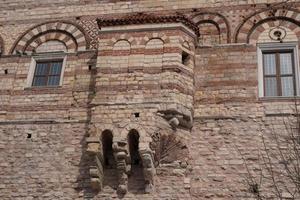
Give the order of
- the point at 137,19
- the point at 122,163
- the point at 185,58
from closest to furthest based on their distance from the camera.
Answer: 1. the point at 122,163
2. the point at 185,58
3. the point at 137,19

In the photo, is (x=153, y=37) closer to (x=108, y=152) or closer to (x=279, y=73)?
(x=108, y=152)

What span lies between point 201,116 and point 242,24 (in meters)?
2.89

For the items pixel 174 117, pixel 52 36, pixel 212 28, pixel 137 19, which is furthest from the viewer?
pixel 52 36

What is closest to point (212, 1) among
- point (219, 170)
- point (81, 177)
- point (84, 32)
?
point (84, 32)

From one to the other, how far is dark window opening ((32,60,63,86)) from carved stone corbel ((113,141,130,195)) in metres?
3.27

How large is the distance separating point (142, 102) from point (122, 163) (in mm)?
1474

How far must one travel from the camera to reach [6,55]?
15133 mm

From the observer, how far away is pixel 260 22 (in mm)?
14414

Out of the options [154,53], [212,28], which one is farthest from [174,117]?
[212,28]

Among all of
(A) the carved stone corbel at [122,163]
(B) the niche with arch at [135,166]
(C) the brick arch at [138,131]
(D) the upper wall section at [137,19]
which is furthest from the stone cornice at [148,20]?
(A) the carved stone corbel at [122,163]

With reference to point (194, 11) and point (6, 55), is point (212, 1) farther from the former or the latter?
point (6, 55)

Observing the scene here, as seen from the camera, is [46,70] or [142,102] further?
[46,70]

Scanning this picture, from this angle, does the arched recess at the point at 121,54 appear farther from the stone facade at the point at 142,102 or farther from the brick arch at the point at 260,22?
the brick arch at the point at 260,22

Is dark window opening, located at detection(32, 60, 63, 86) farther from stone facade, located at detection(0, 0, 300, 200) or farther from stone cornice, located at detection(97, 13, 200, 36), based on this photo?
stone cornice, located at detection(97, 13, 200, 36)
